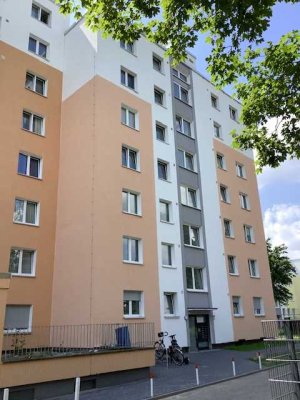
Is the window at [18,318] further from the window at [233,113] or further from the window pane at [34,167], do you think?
the window at [233,113]

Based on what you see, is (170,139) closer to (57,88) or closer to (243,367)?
(57,88)

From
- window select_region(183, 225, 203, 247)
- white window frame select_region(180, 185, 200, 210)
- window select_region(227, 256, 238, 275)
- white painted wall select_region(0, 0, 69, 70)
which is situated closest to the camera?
white painted wall select_region(0, 0, 69, 70)

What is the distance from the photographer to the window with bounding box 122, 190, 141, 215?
21.7 m

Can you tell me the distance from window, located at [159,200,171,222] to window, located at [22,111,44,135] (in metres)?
8.20

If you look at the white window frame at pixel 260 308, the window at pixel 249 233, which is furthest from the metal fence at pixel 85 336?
the window at pixel 249 233

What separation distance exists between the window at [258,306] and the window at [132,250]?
11535 millimetres

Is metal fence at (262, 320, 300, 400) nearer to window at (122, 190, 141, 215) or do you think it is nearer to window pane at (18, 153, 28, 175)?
window at (122, 190, 141, 215)

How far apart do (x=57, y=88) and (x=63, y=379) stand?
1796cm

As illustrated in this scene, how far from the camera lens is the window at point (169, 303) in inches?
862

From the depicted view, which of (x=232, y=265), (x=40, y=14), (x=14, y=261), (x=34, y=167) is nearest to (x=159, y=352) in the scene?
(x=14, y=261)

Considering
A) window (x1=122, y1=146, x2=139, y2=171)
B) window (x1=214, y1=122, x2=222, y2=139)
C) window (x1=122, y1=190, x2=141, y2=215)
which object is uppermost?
window (x1=214, y1=122, x2=222, y2=139)

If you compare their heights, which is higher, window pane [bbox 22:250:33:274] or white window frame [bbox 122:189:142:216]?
white window frame [bbox 122:189:142:216]

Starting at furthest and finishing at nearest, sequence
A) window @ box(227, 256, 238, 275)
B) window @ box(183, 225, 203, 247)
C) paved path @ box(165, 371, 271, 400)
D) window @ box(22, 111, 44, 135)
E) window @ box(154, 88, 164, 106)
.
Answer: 1. window @ box(227, 256, 238, 275)
2. window @ box(154, 88, 164, 106)
3. window @ box(183, 225, 203, 247)
4. window @ box(22, 111, 44, 135)
5. paved path @ box(165, 371, 271, 400)

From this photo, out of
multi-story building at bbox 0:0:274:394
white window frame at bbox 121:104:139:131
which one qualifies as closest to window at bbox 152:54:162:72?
multi-story building at bbox 0:0:274:394
